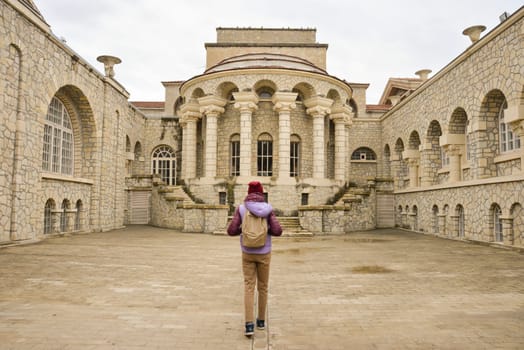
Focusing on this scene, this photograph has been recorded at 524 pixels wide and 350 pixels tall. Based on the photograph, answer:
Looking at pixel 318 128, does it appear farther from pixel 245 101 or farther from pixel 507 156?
pixel 507 156

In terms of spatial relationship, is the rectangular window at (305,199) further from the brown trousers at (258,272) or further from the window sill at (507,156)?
the brown trousers at (258,272)

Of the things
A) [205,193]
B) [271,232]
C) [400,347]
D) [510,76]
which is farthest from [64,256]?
[510,76]

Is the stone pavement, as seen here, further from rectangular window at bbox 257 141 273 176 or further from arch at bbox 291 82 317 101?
arch at bbox 291 82 317 101

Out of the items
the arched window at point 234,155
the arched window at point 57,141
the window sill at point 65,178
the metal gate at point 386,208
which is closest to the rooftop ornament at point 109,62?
the arched window at point 57,141

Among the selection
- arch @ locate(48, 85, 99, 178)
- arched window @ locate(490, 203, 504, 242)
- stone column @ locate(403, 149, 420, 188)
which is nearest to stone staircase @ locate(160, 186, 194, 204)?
arch @ locate(48, 85, 99, 178)

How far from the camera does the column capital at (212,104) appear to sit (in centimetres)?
2094

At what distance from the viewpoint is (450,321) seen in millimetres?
4828

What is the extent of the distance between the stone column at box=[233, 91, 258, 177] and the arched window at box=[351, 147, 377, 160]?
10.1 meters

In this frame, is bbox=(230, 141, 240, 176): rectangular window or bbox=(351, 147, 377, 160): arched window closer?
bbox=(230, 141, 240, 176): rectangular window

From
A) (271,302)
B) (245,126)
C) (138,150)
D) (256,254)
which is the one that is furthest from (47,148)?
(256,254)

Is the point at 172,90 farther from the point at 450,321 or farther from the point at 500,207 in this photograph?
the point at 450,321

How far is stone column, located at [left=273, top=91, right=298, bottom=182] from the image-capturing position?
19.9 meters

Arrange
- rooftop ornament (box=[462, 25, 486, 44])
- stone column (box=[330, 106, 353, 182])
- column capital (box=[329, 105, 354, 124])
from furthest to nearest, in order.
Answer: column capital (box=[329, 105, 354, 124]) < stone column (box=[330, 106, 353, 182]) < rooftop ornament (box=[462, 25, 486, 44])

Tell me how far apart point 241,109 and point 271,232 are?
16.0 meters
